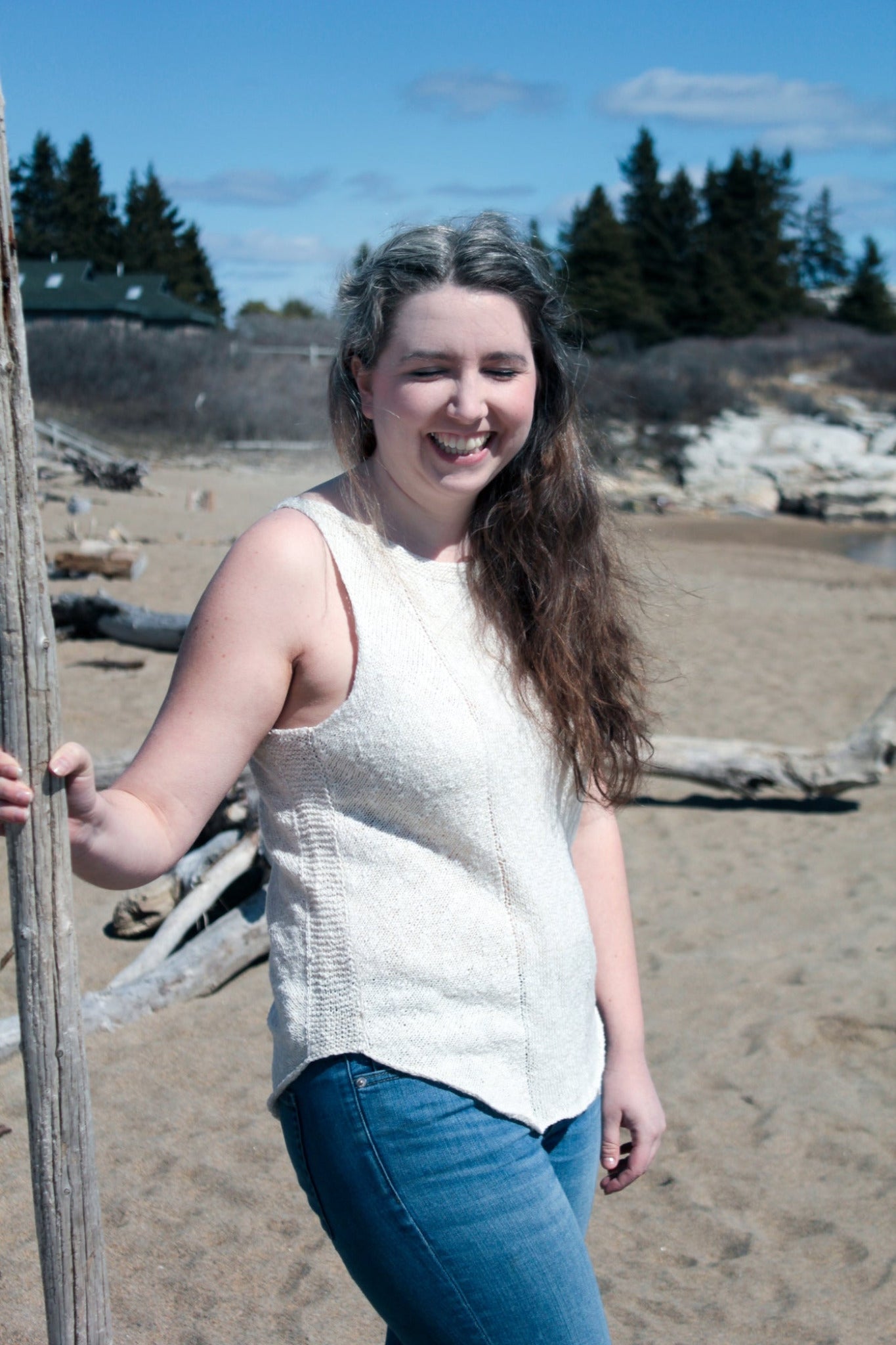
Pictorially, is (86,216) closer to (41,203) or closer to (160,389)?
(41,203)

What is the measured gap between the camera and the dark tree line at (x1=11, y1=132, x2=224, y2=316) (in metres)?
47.7

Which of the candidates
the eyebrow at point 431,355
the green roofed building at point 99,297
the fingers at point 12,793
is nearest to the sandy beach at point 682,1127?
the eyebrow at point 431,355

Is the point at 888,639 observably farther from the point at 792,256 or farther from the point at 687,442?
the point at 792,256

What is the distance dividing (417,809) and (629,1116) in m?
0.67

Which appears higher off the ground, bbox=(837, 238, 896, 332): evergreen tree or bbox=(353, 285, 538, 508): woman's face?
bbox=(837, 238, 896, 332): evergreen tree

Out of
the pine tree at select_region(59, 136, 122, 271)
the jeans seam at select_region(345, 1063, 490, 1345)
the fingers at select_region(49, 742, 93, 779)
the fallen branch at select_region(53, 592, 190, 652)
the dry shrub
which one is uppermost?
the pine tree at select_region(59, 136, 122, 271)

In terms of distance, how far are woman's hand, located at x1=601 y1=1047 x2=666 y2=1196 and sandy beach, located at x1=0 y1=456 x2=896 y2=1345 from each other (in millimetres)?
841

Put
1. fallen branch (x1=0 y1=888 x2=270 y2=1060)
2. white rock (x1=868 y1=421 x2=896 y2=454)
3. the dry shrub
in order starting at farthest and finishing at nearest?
1. white rock (x1=868 y1=421 x2=896 y2=454)
2. the dry shrub
3. fallen branch (x1=0 y1=888 x2=270 y2=1060)

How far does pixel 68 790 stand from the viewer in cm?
126

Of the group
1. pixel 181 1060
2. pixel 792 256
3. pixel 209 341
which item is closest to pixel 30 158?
pixel 209 341

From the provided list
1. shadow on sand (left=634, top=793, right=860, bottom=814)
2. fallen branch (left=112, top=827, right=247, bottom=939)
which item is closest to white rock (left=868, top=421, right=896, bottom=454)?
shadow on sand (left=634, top=793, right=860, bottom=814)

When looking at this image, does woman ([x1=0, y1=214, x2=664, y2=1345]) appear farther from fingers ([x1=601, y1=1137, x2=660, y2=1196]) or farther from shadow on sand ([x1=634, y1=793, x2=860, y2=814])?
shadow on sand ([x1=634, y1=793, x2=860, y2=814])

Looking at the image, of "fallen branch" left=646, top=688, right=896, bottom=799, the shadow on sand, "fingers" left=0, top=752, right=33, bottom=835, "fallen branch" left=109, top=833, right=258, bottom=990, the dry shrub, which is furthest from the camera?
the dry shrub

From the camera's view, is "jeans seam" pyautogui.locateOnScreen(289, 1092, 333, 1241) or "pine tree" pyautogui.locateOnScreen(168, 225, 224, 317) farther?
"pine tree" pyautogui.locateOnScreen(168, 225, 224, 317)
